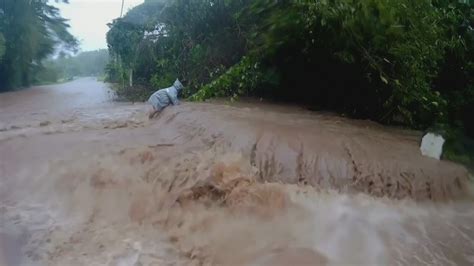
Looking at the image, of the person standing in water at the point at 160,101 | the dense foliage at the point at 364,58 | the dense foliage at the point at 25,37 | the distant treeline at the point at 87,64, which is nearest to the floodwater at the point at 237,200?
the dense foliage at the point at 364,58

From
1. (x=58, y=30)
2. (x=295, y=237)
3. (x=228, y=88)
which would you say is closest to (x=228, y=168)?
(x=295, y=237)

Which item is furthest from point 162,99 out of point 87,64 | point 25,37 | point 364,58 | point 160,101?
point 87,64

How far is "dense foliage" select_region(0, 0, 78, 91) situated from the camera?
58.1 feet

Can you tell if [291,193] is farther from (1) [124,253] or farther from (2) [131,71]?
(2) [131,71]

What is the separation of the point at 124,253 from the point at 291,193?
1.83 meters

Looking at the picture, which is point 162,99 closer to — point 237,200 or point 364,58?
point 364,58

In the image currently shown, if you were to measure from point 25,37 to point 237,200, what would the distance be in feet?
56.3

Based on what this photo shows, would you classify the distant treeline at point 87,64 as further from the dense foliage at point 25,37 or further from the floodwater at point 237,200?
the floodwater at point 237,200

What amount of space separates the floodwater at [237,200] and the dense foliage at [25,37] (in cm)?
1332

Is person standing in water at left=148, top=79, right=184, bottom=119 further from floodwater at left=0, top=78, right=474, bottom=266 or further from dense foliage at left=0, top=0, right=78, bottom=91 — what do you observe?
dense foliage at left=0, top=0, right=78, bottom=91

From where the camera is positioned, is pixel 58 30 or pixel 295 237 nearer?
pixel 295 237

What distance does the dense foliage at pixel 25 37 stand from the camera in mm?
17719

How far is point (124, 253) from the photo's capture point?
12.5 ft

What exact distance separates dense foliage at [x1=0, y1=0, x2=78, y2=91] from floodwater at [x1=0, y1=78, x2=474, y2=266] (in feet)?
43.7
